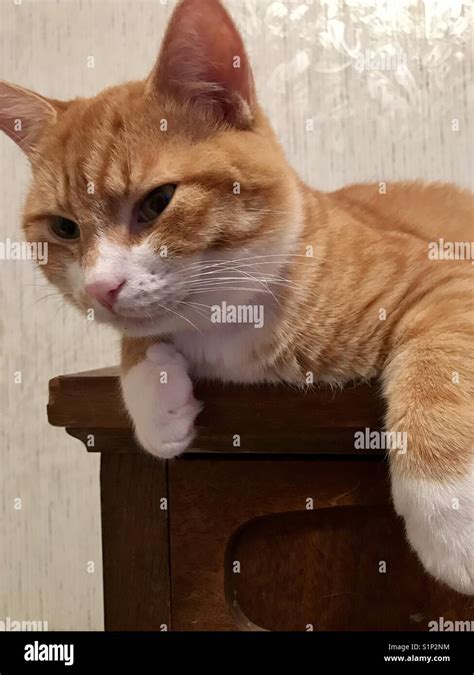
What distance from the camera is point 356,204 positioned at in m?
1.00

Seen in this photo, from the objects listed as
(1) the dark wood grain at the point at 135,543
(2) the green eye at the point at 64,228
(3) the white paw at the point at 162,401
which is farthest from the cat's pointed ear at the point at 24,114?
(1) the dark wood grain at the point at 135,543

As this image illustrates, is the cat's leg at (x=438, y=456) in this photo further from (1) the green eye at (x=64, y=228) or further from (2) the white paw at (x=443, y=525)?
(1) the green eye at (x=64, y=228)

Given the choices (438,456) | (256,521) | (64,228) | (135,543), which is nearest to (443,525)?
(438,456)

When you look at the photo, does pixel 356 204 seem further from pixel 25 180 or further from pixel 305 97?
pixel 25 180

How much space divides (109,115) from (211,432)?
44 cm

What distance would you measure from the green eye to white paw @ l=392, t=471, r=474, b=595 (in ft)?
1.62

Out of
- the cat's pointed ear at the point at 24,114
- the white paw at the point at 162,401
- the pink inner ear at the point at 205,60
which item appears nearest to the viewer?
the white paw at the point at 162,401

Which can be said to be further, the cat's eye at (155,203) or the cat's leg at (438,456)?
the cat's eye at (155,203)

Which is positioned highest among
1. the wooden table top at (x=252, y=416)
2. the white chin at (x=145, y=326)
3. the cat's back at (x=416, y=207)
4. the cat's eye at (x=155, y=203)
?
the cat's back at (x=416, y=207)

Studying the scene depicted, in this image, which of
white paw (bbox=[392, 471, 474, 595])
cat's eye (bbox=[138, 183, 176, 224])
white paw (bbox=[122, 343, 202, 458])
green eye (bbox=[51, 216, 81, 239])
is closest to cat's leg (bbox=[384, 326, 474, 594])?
white paw (bbox=[392, 471, 474, 595])

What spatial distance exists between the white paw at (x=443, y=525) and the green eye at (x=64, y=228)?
49 centimetres

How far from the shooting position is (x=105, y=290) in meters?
0.66

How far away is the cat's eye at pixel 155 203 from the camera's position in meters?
0.71

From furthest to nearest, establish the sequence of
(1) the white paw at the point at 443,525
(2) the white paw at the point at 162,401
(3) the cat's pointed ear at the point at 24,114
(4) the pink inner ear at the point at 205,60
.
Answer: (3) the cat's pointed ear at the point at 24,114
(4) the pink inner ear at the point at 205,60
(2) the white paw at the point at 162,401
(1) the white paw at the point at 443,525
